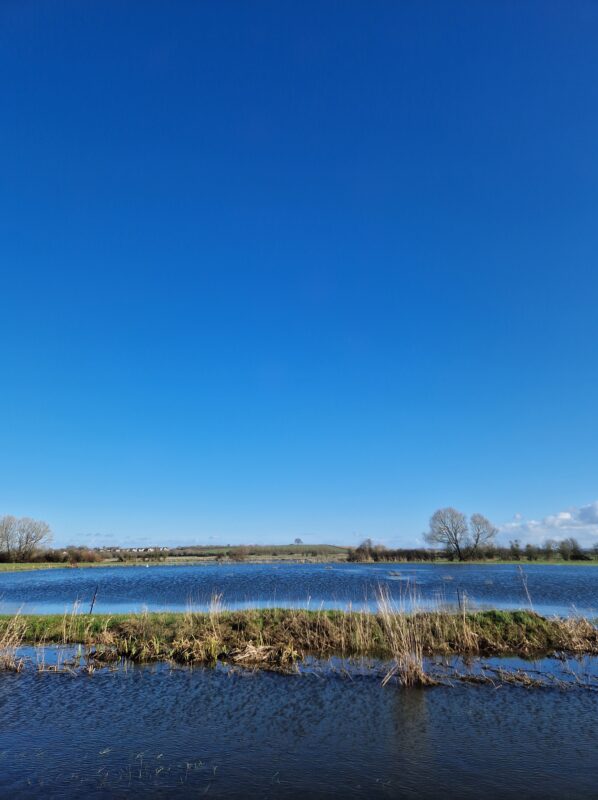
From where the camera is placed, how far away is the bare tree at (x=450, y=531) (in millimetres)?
101062

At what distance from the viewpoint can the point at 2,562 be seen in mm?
87875

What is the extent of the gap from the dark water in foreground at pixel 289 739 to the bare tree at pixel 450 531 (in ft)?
298

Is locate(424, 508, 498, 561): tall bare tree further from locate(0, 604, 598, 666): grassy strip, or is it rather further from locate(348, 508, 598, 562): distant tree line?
locate(0, 604, 598, 666): grassy strip

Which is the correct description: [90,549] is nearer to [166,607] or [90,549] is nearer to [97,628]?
[166,607]

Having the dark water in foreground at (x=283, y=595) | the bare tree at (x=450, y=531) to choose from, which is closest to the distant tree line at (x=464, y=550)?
the bare tree at (x=450, y=531)

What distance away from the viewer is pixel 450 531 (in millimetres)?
102688

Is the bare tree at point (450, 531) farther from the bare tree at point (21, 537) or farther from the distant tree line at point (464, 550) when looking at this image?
the bare tree at point (21, 537)

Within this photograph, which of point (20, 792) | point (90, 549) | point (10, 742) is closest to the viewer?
point (20, 792)

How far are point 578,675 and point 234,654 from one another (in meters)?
12.1

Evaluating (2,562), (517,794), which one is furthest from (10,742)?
(2,562)

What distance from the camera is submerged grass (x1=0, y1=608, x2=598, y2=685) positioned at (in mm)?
19438

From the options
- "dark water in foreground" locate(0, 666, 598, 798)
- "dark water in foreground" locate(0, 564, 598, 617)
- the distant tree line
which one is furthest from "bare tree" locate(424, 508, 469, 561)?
"dark water in foreground" locate(0, 666, 598, 798)

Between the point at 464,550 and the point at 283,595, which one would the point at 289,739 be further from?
the point at 464,550

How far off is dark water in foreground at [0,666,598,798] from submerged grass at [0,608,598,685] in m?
2.50
